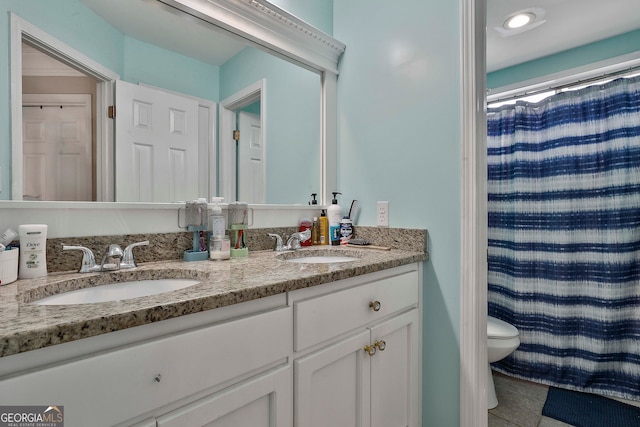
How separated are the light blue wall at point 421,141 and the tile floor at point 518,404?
1.75 ft

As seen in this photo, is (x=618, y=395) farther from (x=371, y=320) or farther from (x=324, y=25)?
(x=324, y=25)

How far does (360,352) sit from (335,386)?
14 centimetres

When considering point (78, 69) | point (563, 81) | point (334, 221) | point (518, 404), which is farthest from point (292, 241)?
point (563, 81)

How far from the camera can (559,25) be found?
2027 millimetres

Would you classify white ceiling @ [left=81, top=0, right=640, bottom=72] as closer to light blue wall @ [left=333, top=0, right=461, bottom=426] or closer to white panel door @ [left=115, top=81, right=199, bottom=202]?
white panel door @ [left=115, top=81, right=199, bottom=202]

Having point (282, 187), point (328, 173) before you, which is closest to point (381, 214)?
point (328, 173)

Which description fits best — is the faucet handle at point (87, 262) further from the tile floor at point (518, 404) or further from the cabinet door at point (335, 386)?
the tile floor at point (518, 404)

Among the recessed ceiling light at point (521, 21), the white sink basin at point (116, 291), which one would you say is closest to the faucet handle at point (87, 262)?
the white sink basin at point (116, 291)

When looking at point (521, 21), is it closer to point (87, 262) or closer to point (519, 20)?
point (519, 20)

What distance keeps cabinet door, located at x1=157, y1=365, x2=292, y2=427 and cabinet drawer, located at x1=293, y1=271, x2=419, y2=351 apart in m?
0.11

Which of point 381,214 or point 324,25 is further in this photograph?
point 324,25

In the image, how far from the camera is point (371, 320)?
3.69 ft

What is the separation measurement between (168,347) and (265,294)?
234mm

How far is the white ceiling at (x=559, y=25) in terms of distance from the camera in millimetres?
1832
